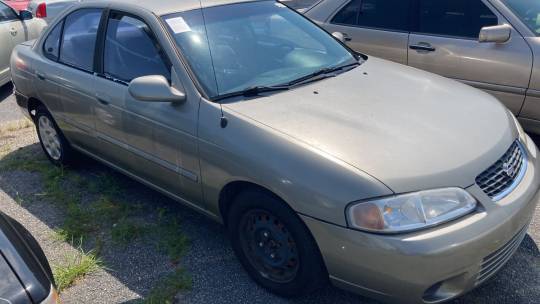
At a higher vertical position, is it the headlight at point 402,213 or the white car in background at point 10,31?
the headlight at point 402,213

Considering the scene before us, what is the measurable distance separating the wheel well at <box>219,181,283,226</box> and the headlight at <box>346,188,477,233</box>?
1.72 ft

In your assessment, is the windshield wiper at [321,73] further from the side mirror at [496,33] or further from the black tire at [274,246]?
the side mirror at [496,33]

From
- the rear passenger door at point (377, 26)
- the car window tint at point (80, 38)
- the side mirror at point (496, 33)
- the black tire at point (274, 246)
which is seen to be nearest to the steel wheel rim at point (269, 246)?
the black tire at point (274, 246)

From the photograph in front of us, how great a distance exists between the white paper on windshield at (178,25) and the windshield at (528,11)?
9.44ft

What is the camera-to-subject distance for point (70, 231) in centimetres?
363

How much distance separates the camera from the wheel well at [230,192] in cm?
277

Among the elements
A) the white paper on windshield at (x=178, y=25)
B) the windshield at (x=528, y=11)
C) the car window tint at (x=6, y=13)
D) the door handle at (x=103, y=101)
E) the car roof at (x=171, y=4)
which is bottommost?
the car window tint at (x=6, y=13)

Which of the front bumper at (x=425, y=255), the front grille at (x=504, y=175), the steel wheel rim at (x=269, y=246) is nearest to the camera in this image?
the front bumper at (x=425, y=255)

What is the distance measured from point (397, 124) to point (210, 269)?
1431 mm

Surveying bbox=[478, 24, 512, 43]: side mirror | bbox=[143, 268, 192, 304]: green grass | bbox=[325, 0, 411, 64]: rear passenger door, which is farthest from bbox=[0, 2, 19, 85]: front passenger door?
bbox=[478, 24, 512, 43]: side mirror

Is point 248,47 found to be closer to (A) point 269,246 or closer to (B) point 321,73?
(B) point 321,73

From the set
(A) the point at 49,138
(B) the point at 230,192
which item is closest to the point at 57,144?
(A) the point at 49,138

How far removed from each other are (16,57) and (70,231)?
200 centimetres

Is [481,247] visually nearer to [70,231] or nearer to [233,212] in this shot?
[233,212]
